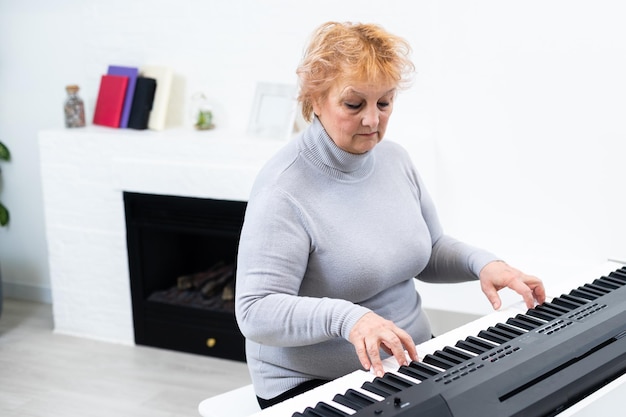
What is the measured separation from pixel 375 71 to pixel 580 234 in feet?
5.57

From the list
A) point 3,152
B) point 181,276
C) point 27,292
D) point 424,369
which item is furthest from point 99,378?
point 424,369

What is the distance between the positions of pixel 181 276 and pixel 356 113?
2303 mm

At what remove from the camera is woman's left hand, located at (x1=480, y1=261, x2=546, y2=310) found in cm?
208

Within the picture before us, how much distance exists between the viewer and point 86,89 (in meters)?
4.25

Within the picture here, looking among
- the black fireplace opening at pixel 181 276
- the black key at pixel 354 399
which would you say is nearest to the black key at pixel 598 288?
the black key at pixel 354 399

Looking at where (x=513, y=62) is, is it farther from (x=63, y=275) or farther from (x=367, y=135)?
(x=63, y=275)

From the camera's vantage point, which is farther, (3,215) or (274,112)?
(3,215)

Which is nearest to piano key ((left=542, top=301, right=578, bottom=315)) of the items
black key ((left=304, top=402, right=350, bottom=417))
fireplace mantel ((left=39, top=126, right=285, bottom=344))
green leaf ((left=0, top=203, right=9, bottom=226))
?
black key ((left=304, top=402, right=350, bottom=417))

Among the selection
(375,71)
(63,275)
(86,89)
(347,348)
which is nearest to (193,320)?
(63,275)

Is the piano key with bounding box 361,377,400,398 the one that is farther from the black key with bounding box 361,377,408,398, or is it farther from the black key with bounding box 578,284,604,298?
the black key with bounding box 578,284,604,298

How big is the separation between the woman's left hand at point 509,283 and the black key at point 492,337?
21 cm

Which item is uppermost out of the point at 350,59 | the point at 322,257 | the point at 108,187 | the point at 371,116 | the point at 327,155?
the point at 350,59

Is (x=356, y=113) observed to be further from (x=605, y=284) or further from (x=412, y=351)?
(x=605, y=284)

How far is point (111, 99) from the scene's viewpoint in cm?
406
